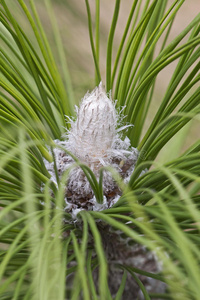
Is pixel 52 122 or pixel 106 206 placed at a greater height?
pixel 52 122

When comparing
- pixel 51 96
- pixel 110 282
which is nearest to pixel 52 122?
pixel 51 96

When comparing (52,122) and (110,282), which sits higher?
(52,122)

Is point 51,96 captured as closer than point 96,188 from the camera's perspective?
No

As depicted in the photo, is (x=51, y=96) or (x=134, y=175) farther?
(x=51, y=96)

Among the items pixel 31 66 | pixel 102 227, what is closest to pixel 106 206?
pixel 102 227

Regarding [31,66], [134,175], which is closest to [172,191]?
[134,175]

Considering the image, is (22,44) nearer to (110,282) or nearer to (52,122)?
(52,122)

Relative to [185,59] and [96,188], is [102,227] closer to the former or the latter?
[96,188]
